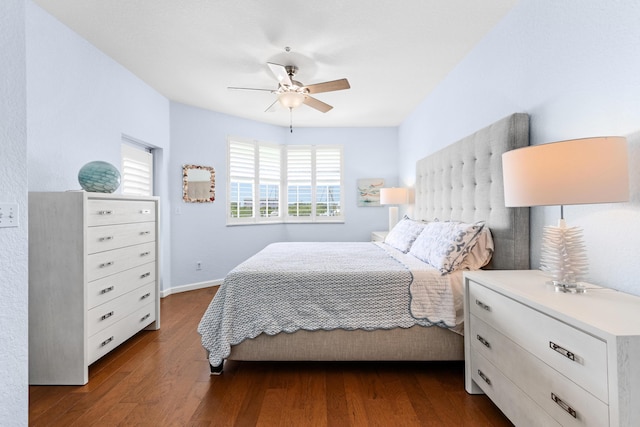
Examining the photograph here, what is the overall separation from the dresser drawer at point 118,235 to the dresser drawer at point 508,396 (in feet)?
8.02

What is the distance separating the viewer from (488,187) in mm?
2156

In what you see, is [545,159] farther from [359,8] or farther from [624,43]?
[359,8]

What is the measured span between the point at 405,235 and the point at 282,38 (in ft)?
6.71

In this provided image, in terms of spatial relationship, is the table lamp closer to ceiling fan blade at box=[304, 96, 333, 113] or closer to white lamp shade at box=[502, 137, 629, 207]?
white lamp shade at box=[502, 137, 629, 207]

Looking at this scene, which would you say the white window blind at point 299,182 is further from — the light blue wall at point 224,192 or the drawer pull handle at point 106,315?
the drawer pull handle at point 106,315

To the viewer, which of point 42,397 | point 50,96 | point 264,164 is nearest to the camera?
point 42,397

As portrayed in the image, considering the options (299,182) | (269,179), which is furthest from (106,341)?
(299,182)

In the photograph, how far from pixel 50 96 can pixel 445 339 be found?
325cm

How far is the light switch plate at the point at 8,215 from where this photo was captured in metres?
1.23

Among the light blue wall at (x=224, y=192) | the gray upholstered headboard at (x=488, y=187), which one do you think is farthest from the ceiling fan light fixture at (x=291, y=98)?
the light blue wall at (x=224, y=192)

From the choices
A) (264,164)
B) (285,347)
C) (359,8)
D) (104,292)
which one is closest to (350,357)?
(285,347)

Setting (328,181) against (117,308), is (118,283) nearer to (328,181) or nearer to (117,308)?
(117,308)

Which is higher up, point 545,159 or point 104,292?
point 545,159

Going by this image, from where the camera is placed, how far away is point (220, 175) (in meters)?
4.37
